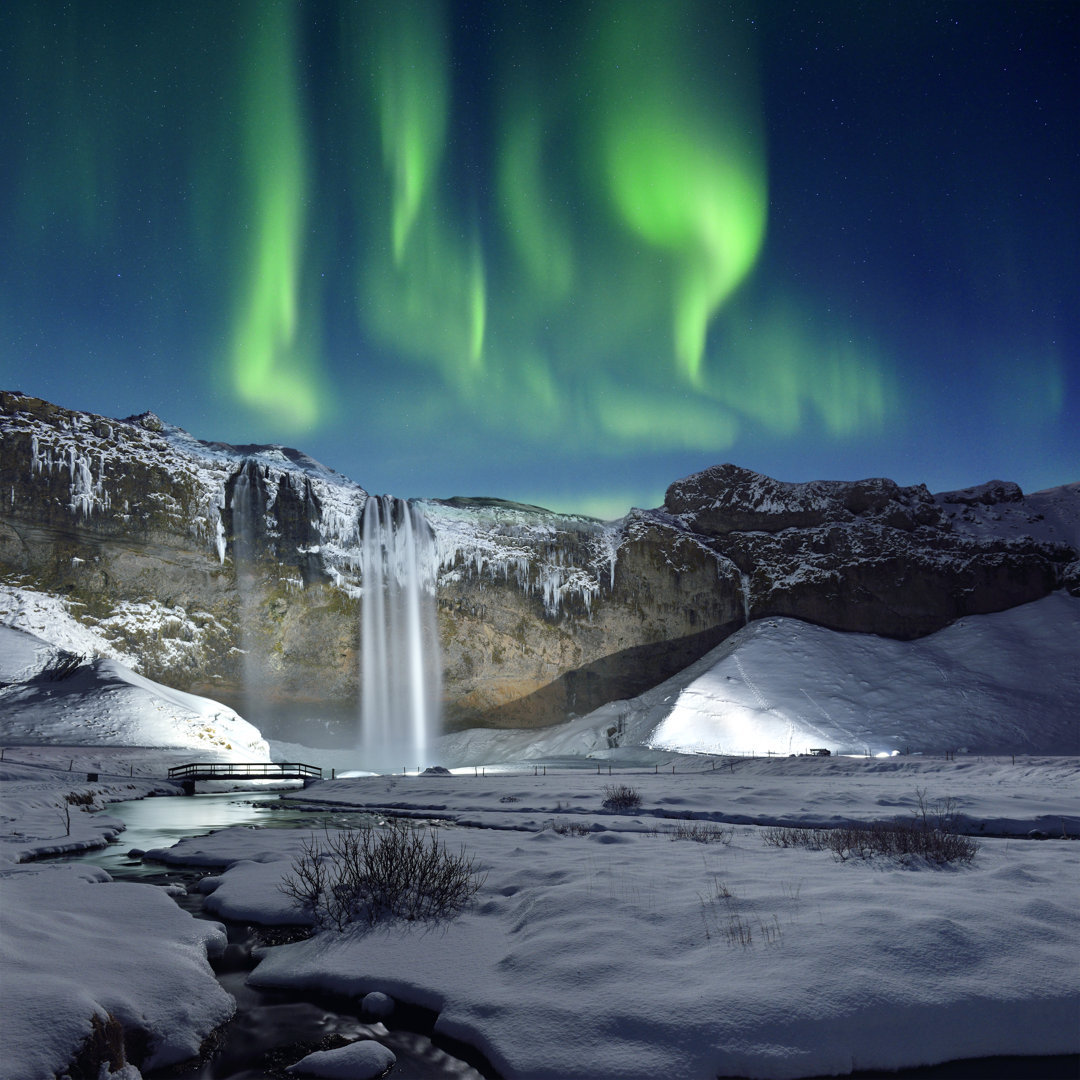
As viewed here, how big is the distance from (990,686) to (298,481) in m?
57.0

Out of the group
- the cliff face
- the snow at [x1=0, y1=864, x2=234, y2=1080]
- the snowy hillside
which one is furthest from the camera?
the cliff face

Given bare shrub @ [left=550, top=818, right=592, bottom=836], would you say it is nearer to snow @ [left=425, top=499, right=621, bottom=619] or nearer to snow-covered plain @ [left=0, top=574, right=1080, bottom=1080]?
snow-covered plain @ [left=0, top=574, right=1080, bottom=1080]

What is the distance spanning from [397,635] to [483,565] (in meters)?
10.0

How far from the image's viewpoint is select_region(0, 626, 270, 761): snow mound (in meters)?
38.5

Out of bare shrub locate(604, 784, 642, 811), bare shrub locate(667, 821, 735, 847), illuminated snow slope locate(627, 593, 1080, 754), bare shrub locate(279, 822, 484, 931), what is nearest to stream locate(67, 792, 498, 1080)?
bare shrub locate(279, 822, 484, 931)

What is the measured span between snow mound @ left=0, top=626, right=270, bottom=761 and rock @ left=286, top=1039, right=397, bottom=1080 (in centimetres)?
4043

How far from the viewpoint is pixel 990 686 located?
5200 centimetres

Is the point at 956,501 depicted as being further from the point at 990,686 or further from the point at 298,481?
the point at 298,481

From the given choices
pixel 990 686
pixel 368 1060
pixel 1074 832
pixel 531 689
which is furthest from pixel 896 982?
pixel 531 689

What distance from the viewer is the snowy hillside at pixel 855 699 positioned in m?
46.8

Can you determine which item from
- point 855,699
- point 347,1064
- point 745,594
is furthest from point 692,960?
point 745,594

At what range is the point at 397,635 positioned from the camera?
61.7 metres

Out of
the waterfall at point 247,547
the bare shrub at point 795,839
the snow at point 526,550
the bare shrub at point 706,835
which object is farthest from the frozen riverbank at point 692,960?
the snow at point 526,550

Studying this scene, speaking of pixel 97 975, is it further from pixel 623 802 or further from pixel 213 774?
pixel 213 774
